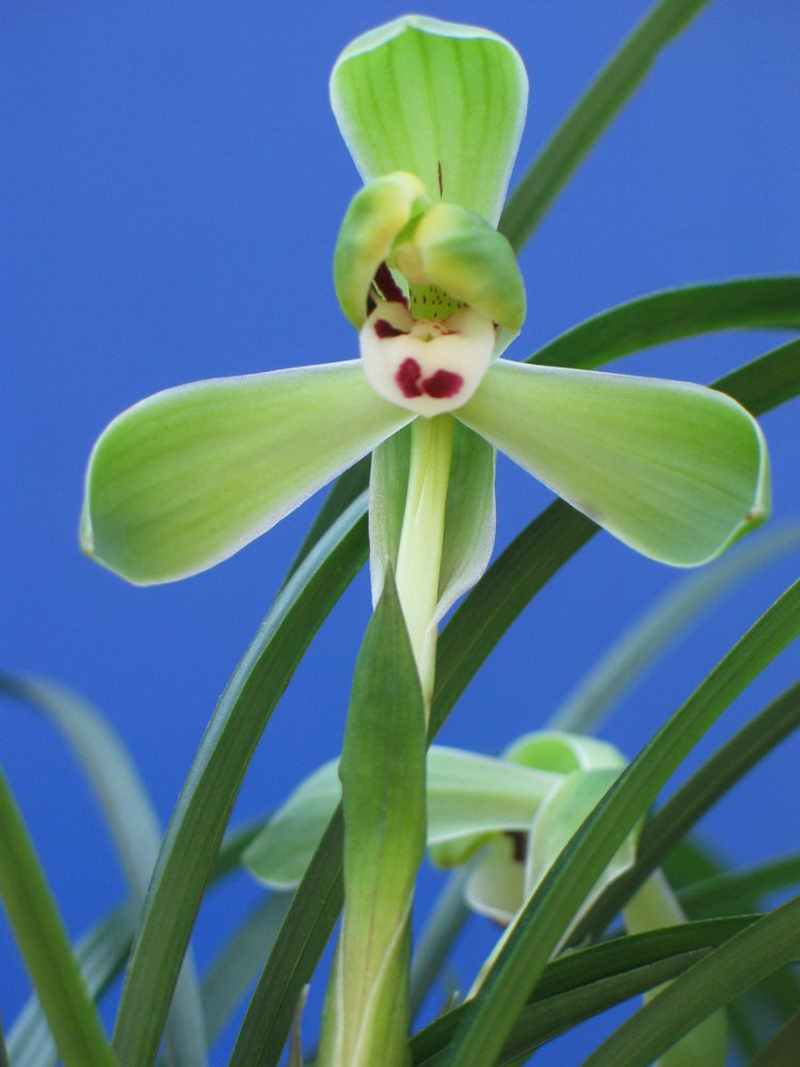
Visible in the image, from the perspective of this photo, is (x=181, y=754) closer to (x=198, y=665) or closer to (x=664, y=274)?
(x=198, y=665)

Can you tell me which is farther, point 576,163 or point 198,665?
point 198,665

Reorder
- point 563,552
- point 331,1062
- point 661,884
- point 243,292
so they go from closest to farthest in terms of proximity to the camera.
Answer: point 331,1062 → point 563,552 → point 661,884 → point 243,292

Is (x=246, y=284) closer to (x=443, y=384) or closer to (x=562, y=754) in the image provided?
(x=562, y=754)

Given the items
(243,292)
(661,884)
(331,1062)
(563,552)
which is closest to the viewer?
(331,1062)

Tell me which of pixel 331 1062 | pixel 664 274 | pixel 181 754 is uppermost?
pixel 664 274

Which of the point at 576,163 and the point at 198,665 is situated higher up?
the point at 198,665

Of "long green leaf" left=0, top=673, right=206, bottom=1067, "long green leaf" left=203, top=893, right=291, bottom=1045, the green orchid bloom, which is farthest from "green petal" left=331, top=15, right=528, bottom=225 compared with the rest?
"long green leaf" left=203, top=893, right=291, bottom=1045

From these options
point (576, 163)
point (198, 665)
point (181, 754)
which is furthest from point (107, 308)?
point (576, 163)

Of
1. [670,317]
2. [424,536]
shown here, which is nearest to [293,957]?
[424,536]
